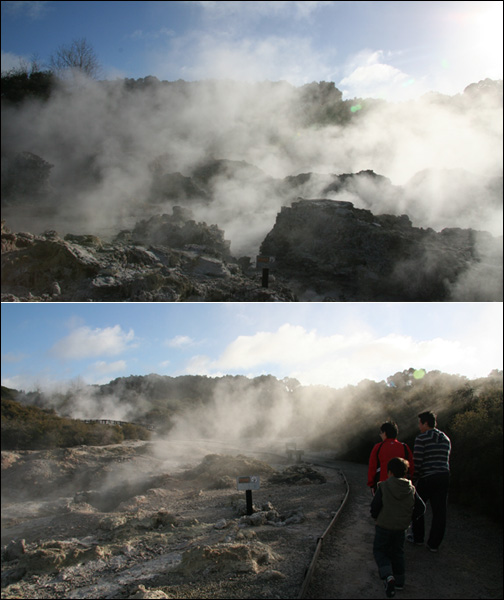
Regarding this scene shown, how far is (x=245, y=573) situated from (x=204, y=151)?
9.56 meters

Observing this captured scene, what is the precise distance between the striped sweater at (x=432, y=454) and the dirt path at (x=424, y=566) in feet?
2.02

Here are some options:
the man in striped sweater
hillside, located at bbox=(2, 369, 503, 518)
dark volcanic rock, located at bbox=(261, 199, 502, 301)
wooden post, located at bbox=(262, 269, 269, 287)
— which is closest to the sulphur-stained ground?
the man in striped sweater

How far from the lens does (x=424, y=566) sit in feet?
8.78

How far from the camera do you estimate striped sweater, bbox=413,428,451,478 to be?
2787 millimetres

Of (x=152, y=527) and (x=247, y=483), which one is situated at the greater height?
(x=247, y=483)

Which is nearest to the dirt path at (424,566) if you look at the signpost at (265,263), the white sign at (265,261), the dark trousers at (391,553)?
the dark trousers at (391,553)

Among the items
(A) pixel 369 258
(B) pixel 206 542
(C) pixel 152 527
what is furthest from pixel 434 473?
(A) pixel 369 258

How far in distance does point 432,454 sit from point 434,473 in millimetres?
131

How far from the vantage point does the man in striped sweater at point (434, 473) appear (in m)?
2.77

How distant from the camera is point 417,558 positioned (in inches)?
110

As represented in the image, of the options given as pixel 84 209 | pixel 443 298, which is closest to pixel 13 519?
pixel 84 209

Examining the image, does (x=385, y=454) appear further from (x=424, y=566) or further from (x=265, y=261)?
(x=265, y=261)

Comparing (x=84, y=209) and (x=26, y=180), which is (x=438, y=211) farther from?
(x=26, y=180)

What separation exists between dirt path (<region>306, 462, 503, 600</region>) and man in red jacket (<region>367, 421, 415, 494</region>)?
0.57m
